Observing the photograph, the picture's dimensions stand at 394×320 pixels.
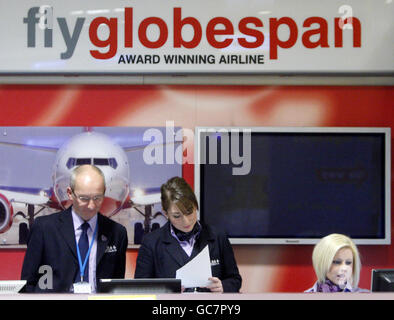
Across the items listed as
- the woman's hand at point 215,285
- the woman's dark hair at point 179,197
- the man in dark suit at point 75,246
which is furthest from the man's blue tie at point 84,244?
the woman's hand at point 215,285

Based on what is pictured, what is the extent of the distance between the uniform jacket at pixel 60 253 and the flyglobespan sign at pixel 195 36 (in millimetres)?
1838

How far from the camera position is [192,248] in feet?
10.9

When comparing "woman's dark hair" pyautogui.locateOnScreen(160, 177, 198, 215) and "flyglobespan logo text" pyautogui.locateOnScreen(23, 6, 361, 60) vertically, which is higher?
"flyglobespan logo text" pyautogui.locateOnScreen(23, 6, 361, 60)

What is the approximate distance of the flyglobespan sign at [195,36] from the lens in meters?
4.68

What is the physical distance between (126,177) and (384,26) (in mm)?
2385

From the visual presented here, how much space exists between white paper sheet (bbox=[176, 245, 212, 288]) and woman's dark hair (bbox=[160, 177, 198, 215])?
0.33 m

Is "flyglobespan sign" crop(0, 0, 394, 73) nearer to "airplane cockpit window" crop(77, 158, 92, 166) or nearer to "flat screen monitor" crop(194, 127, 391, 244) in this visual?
"flat screen monitor" crop(194, 127, 391, 244)

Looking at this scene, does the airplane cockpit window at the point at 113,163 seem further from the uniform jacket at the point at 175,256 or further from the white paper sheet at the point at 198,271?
the white paper sheet at the point at 198,271

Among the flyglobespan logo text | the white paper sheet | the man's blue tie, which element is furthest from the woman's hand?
the flyglobespan logo text

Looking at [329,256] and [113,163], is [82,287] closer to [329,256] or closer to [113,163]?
[329,256]

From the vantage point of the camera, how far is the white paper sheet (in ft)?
9.84

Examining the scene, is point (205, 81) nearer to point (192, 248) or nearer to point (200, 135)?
point (200, 135)

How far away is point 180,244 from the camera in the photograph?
10.9 feet
